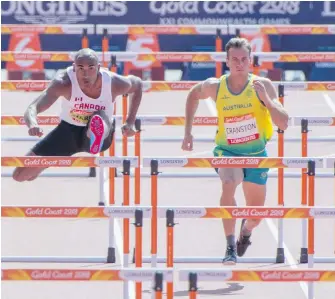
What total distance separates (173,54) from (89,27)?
1.10 metres

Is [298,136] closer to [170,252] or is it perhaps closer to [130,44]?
[130,44]

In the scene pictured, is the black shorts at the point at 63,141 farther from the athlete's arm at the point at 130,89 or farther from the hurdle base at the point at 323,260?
the hurdle base at the point at 323,260

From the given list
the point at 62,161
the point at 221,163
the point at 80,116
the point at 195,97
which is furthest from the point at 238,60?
the point at 62,161

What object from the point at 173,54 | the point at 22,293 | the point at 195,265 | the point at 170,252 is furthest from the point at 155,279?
the point at 173,54

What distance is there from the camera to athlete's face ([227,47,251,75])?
11.2 m

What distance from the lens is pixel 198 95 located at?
11.6 meters

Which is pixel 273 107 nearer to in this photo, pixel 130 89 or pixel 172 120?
pixel 130 89

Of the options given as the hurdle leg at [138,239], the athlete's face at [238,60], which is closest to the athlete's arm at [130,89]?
the athlete's face at [238,60]

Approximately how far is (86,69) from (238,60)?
3.87ft

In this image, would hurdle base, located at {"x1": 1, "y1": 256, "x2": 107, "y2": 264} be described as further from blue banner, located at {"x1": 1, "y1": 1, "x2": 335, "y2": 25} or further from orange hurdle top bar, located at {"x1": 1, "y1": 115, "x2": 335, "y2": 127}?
blue banner, located at {"x1": 1, "y1": 1, "x2": 335, "y2": 25}

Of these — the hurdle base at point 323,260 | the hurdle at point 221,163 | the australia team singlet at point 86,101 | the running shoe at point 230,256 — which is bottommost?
the hurdle base at point 323,260

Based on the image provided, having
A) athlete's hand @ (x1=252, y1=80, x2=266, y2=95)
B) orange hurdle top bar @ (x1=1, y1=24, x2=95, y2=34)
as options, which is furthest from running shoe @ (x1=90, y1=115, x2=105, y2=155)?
orange hurdle top bar @ (x1=1, y1=24, x2=95, y2=34)

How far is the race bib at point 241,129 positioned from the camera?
11383 mm

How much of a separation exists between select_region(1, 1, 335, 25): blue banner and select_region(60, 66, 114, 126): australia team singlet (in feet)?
28.1
